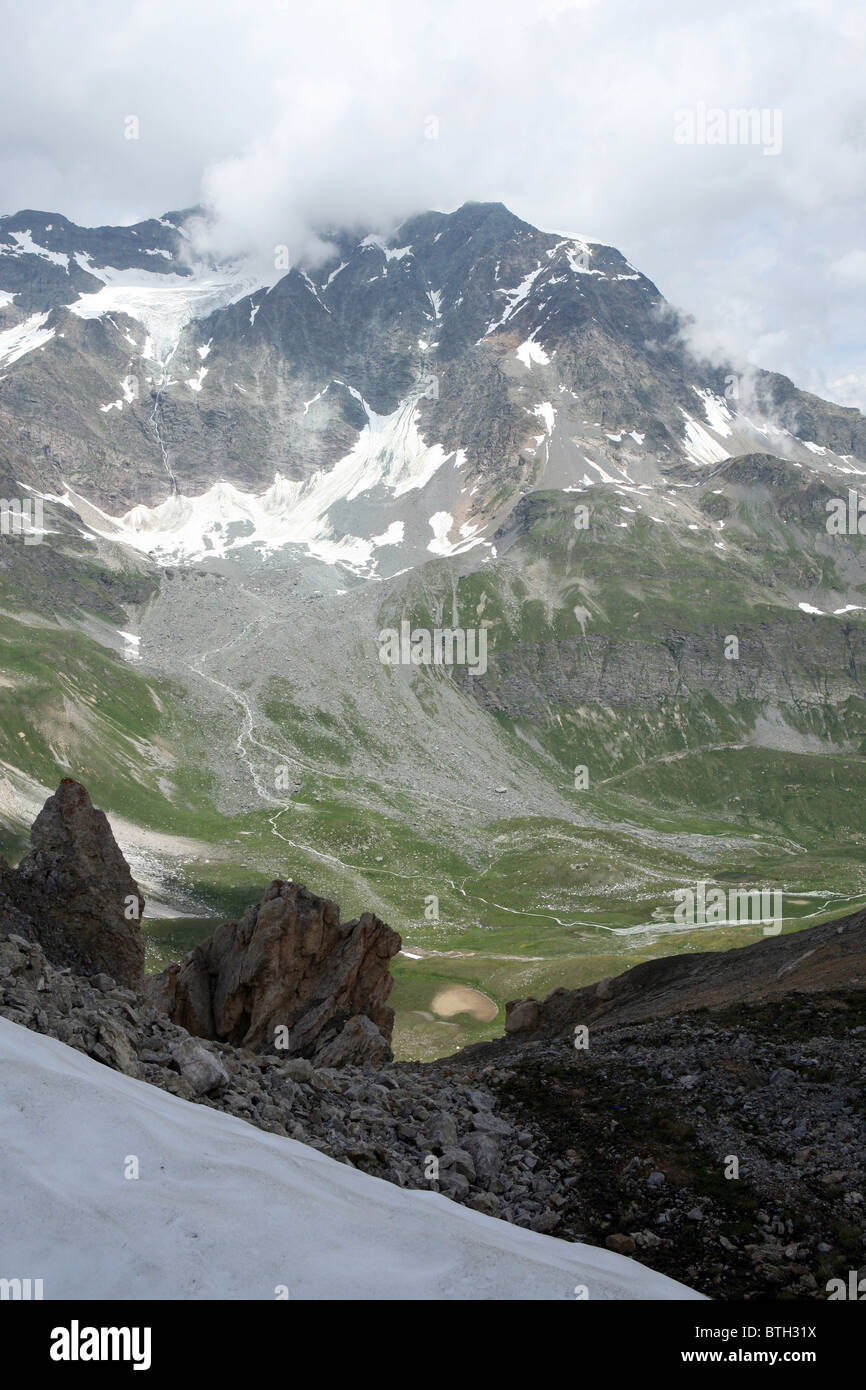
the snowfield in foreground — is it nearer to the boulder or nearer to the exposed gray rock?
the exposed gray rock

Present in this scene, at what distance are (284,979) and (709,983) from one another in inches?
866

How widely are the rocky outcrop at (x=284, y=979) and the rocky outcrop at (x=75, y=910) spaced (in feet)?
33.7

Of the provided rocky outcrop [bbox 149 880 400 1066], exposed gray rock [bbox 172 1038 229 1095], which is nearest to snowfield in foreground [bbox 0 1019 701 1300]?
exposed gray rock [bbox 172 1038 229 1095]

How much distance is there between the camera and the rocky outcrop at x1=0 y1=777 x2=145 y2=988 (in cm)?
3131

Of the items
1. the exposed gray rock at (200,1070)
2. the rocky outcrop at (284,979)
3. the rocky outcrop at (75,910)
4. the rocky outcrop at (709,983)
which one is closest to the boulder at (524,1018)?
the rocky outcrop at (709,983)

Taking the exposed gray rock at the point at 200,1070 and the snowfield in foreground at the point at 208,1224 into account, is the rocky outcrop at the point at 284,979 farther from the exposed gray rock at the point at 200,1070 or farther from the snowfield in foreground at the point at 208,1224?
the snowfield in foreground at the point at 208,1224

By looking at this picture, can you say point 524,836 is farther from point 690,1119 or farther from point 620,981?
point 690,1119

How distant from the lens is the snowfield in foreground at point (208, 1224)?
9.30 metres

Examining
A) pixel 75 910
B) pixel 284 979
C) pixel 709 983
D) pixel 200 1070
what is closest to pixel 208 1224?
pixel 200 1070

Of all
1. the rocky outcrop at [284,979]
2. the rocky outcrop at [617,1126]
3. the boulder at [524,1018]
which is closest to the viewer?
the rocky outcrop at [617,1126]

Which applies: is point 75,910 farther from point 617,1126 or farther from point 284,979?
point 617,1126

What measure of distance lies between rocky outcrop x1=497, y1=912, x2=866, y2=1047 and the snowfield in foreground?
20.1 metres

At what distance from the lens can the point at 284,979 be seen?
46.2 metres

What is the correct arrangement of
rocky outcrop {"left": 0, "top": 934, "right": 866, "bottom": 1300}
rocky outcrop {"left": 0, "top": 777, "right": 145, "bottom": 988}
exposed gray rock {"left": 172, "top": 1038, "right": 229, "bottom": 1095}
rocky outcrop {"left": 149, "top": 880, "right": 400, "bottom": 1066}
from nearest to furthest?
rocky outcrop {"left": 0, "top": 934, "right": 866, "bottom": 1300}
exposed gray rock {"left": 172, "top": 1038, "right": 229, "bottom": 1095}
rocky outcrop {"left": 0, "top": 777, "right": 145, "bottom": 988}
rocky outcrop {"left": 149, "top": 880, "right": 400, "bottom": 1066}
